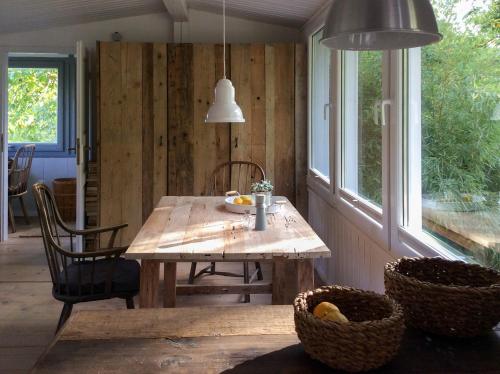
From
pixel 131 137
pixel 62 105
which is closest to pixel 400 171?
pixel 131 137

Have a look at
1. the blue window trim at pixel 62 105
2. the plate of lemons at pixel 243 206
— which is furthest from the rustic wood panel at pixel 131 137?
the blue window trim at pixel 62 105

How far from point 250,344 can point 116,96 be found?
3.92 meters

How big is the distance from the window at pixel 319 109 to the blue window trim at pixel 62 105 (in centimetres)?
363

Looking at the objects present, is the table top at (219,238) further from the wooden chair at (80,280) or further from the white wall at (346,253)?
the white wall at (346,253)

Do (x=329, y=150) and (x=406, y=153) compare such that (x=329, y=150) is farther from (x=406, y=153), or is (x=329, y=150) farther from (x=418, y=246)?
(x=418, y=246)

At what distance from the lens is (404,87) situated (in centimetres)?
237

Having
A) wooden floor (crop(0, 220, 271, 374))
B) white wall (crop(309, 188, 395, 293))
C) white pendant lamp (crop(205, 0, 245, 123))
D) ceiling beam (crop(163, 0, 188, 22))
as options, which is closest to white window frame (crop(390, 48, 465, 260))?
white wall (crop(309, 188, 395, 293))

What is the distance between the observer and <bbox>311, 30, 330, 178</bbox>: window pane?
168 inches

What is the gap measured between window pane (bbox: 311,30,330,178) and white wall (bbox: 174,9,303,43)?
26.4 inches

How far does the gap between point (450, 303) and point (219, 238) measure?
1.37m

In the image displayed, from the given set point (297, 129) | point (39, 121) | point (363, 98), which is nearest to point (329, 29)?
point (363, 98)

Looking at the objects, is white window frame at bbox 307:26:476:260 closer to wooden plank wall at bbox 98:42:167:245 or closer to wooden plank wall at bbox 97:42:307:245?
wooden plank wall at bbox 97:42:307:245

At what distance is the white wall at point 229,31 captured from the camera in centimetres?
520

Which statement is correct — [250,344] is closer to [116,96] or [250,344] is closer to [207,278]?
[207,278]
